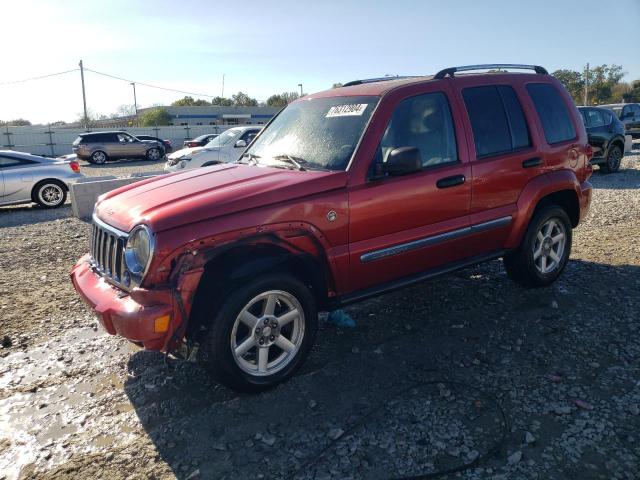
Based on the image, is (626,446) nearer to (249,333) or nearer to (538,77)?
(249,333)

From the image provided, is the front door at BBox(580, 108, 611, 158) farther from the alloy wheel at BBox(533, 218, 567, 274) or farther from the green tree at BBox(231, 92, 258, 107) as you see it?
the green tree at BBox(231, 92, 258, 107)

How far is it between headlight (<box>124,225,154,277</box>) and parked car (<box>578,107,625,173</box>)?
518 inches

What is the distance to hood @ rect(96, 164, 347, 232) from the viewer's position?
3.24m

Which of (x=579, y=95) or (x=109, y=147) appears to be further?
(x=579, y=95)

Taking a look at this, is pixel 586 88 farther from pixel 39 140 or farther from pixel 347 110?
pixel 347 110

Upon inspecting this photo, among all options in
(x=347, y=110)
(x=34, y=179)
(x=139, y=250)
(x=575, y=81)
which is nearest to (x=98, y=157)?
(x=34, y=179)

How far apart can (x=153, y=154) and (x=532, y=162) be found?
86.5 feet

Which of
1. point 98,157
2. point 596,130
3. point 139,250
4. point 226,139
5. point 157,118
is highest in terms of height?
point 596,130

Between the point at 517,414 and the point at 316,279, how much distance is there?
62.0 inches

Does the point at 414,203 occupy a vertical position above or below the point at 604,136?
below

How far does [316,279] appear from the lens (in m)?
3.74

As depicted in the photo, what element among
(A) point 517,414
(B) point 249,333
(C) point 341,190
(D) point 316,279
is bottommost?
(A) point 517,414

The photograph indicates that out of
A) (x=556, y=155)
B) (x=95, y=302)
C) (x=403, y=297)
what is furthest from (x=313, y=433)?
(x=556, y=155)

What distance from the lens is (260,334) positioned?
348cm
